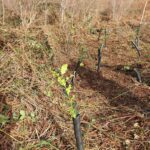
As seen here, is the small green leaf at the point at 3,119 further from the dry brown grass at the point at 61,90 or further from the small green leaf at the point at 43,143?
the small green leaf at the point at 43,143

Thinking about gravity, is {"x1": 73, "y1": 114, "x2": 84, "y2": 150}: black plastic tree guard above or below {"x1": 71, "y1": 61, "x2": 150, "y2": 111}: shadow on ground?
above

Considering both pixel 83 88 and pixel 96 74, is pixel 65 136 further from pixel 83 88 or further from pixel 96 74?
pixel 96 74

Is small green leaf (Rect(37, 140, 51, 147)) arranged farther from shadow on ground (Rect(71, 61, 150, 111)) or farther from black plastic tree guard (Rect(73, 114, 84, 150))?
shadow on ground (Rect(71, 61, 150, 111))

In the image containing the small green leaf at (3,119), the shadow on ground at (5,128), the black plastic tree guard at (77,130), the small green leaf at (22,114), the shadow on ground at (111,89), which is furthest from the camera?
the shadow on ground at (111,89)

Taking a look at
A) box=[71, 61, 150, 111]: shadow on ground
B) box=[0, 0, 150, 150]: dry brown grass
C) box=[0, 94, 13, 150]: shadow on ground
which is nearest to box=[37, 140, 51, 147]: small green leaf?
box=[0, 0, 150, 150]: dry brown grass

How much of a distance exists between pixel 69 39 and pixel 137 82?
1751 mm

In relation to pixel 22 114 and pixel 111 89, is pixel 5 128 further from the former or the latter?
pixel 111 89

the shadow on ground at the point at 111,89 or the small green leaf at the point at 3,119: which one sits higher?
the small green leaf at the point at 3,119

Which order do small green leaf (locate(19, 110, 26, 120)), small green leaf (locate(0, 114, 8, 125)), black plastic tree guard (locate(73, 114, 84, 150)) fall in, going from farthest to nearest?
1. small green leaf (locate(19, 110, 26, 120))
2. small green leaf (locate(0, 114, 8, 125))
3. black plastic tree guard (locate(73, 114, 84, 150))

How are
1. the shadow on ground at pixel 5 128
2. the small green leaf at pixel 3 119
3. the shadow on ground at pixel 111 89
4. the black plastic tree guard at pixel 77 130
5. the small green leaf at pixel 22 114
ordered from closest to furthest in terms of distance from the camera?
1. the black plastic tree guard at pixel 77 130
2. the shadow on ground at pixel 5 128
3. the small green leaf at pixel 3 119
4. the small green leaf at pixel 22 114
5. the shadow on ground at pixel 111 89

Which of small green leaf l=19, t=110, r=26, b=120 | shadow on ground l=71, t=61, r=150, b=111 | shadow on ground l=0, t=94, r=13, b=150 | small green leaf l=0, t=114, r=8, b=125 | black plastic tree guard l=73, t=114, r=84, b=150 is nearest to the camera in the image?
black plastic tree guard l=73, t=114, r=84, b=150

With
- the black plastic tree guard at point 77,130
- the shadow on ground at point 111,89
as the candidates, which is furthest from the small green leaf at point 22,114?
the shadow on ground at point 111,89

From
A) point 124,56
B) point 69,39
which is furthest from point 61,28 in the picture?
point 124,56

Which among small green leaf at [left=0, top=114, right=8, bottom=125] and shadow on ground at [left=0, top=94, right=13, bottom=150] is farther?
small green leaf at [left=0, top=114, right=8, bottom=125]
